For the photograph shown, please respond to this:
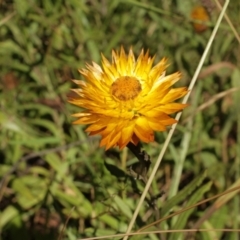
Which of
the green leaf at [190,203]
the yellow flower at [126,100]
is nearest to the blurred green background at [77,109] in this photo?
the green leaf at [190,203]

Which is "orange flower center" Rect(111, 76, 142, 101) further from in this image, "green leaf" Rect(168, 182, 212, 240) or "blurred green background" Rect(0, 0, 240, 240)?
"blurred green background" Rect(0, 0, 240, 240)

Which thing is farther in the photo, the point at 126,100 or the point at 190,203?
the point at 190,203

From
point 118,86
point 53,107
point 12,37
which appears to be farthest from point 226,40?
point 118,86

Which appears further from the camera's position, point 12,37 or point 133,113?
point 12,37

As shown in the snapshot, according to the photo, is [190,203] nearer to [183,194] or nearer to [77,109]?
[183,194]

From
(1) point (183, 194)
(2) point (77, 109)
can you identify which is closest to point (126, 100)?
(1) point (183, 194)

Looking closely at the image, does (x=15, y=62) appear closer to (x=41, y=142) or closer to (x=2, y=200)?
(x=41, y=142)

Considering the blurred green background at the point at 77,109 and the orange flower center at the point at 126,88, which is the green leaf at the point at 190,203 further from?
the orange flower center at the point at 126,88
